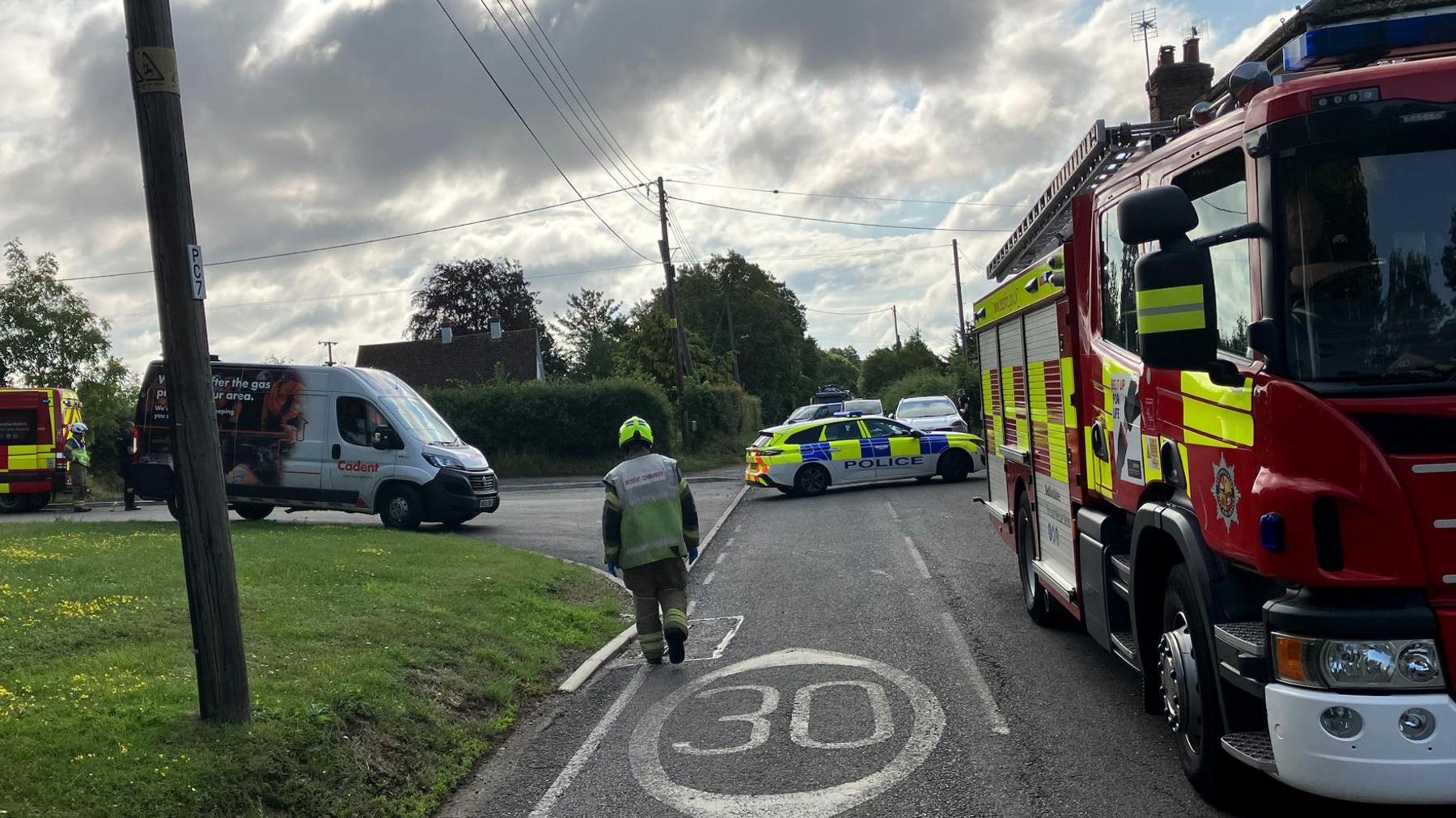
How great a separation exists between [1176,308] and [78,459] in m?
27.9

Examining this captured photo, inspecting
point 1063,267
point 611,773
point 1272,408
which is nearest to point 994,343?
point 1063,267

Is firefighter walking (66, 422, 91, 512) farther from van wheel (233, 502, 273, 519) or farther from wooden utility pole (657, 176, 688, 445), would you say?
wooden utility pole (657, 176, 688, 445)

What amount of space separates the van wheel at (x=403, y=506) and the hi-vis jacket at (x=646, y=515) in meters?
10.4

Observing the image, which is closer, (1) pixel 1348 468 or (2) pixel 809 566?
(1) pixel 1348 468

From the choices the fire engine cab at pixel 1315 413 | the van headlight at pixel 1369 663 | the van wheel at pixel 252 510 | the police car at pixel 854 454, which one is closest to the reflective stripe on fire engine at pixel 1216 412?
the fire engine cab at pixel 1315 413

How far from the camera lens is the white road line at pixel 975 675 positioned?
6.48 m

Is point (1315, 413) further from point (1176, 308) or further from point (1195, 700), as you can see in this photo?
point (1195, 700)

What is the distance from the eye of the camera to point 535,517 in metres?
21.2

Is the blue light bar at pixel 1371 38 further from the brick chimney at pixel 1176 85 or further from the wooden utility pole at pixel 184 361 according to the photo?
the brick chimney at pixel 1176 85

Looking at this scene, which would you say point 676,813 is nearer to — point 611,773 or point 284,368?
point 611,773

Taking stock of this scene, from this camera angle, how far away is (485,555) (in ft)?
46.0

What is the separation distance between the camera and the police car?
23719 millimetres

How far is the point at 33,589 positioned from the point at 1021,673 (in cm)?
736

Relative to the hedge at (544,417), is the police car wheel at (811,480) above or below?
below
